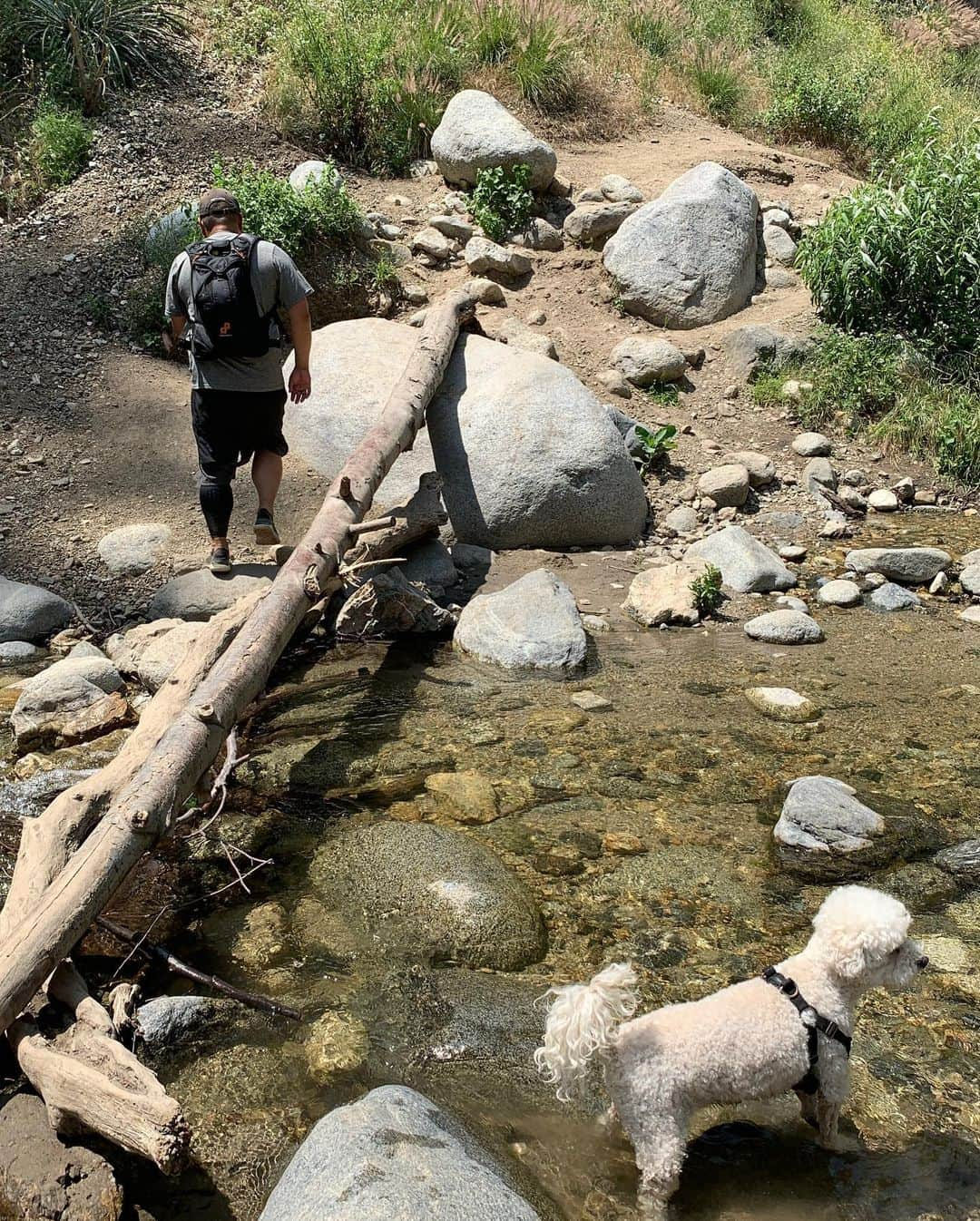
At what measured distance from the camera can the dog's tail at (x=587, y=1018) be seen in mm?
2574

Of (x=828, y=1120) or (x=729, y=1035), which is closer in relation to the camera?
(x=729, y=1035)

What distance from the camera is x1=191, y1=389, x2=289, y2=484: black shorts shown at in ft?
21.0

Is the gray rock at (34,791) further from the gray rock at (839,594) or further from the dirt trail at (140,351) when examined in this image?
the gray rock at (839,594)

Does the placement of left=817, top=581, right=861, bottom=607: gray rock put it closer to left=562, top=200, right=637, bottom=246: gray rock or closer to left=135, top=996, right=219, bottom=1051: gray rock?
left=135, top=996, right=219, bottom=1051: gray rock

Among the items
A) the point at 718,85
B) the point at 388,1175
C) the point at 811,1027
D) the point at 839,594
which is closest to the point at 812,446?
the point at 839,594

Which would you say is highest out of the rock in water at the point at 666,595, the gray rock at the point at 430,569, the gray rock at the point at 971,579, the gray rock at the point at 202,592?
the gray rock at the point at 202,592

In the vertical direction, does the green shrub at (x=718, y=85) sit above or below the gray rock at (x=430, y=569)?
above

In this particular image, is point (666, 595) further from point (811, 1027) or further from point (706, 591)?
point (811, 1027)

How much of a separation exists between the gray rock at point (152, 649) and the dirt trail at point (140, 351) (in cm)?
60

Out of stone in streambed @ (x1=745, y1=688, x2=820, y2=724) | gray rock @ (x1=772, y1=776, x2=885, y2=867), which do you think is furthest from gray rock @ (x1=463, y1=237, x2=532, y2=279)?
gray rock @ (x1=772, y1=776, x2=885, y2=867)

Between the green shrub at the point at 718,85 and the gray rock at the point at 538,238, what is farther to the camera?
the green shrub at the point at 718,85

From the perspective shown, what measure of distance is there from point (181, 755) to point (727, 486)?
17.2ft

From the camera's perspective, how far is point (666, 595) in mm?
6738

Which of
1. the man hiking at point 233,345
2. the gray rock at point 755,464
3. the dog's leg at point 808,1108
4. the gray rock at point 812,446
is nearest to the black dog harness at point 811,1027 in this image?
the dog's leg at point 808,1108
